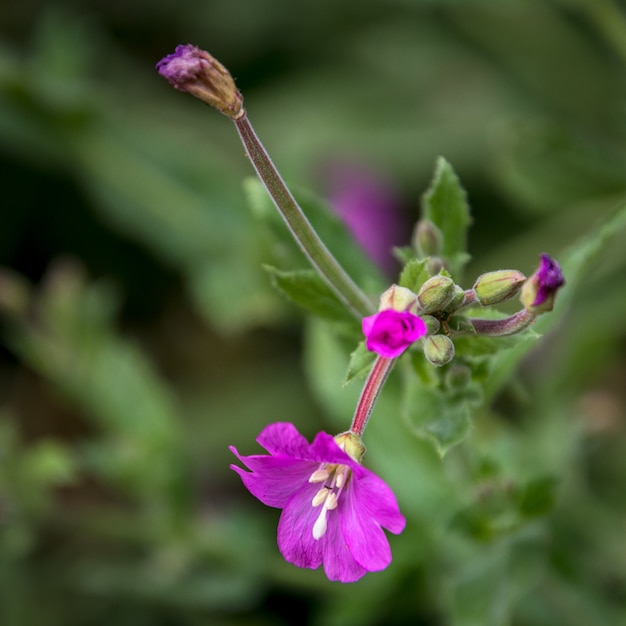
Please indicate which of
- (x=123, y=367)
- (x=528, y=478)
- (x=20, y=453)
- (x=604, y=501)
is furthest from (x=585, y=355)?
(x=20, y=453)

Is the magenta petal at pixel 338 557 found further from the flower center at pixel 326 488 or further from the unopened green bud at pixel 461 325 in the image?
the unopened green bud at pixel 461 325

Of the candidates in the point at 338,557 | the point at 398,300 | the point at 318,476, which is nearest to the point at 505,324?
the point at 398,300

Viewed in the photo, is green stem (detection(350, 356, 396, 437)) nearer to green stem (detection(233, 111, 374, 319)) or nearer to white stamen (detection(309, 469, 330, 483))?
white stamen (detection(309, 469, 330, 483))

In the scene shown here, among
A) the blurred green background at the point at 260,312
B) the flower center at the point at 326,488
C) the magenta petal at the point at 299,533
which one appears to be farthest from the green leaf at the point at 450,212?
the magenta petal at the point at 299,533

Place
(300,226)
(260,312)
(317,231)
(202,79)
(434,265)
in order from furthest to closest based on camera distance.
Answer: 1. (260,312)
2. (317,231)
3. (434,265)
4. (300,226)
5. (202,79)

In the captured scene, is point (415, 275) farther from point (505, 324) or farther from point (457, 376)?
point (457, 376)

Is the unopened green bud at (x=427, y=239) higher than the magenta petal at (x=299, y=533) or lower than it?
higher
